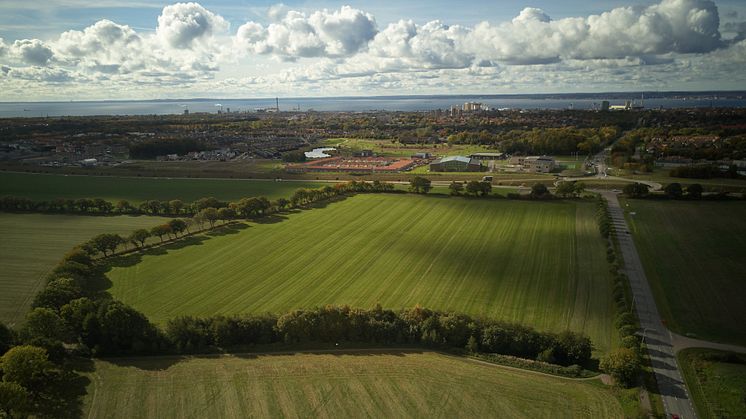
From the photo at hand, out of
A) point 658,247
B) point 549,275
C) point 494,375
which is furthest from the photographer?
point 658,247

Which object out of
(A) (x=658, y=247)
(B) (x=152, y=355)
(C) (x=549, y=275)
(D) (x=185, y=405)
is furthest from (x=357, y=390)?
(A) (x=658, y=247)

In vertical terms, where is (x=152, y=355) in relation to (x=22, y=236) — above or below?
below

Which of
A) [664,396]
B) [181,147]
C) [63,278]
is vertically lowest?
[664,396]

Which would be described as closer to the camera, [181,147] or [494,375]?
[494,375]

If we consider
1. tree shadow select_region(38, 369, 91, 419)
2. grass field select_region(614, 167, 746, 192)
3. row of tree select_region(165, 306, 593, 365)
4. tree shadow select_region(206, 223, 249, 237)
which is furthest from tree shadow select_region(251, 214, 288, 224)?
grass field select_region(614, 167, 746, 192)

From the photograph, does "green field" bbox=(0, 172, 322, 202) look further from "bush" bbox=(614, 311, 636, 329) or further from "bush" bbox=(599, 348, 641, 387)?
"bush" bbox=(599, 348, 641, 387)

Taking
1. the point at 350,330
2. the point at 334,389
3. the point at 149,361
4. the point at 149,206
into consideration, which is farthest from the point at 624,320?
the point at 149,206

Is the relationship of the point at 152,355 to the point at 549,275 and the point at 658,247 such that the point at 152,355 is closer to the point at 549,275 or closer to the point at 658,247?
the point at 549,275
